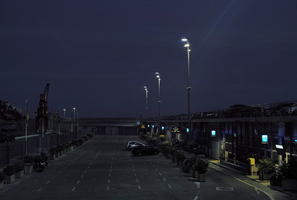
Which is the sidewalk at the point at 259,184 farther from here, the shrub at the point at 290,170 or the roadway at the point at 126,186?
the shrub at the point at 290,170

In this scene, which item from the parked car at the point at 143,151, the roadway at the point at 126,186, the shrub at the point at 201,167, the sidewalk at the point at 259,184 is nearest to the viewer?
the sidewalk at the point at 259,184

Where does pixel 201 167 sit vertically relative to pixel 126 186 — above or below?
above

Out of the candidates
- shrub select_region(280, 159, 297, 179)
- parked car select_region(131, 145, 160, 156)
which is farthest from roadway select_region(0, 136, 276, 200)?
parked car select_region(131, 145, 160, 156)

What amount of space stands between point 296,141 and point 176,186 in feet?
33.4

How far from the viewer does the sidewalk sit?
29.0 metres

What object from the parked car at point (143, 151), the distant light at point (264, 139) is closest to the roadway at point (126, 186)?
the distant light at point (264, 139)

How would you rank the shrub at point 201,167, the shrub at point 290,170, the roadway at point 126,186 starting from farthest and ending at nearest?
the shrub at point 201,167 < the shrub at point 290,170 < the roadway at point 126,186

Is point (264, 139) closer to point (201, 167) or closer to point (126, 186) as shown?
point (201, 167)

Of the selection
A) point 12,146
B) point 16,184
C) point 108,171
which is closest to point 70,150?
point 12,146

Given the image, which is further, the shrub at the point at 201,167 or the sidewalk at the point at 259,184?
the shrub at the point at 201,167

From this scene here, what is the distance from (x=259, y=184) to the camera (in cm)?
3447

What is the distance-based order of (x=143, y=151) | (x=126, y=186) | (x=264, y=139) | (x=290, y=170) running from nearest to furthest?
(x=290, y=170) < (x=126, y=186) < (x=264, y=139) < (x=143, y=151)

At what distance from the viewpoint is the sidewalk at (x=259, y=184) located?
29.0m

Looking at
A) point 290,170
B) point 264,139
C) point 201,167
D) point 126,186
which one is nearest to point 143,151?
point 264,139
